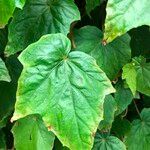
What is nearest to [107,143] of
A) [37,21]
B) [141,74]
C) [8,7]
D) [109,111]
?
[109,111]

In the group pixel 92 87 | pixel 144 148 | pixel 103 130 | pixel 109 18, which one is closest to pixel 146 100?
pixel 144 148

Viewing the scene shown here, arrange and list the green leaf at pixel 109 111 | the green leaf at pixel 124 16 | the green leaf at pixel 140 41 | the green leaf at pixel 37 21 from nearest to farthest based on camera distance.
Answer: the green leaf at pixel 124 16 < the green leaf at pixel 37 21 < the green leaf at pixel 109 111 < the green leaf at pixel 140 41

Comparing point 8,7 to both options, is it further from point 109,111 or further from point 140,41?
point 140,41

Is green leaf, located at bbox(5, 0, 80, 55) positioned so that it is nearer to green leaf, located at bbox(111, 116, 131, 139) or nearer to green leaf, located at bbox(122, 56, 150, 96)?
green leaf, located at bbox(122, 56, 150, 96)

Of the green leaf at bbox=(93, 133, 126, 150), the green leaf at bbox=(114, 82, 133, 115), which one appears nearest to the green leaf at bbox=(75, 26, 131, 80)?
the green leaf at bbox=(114, 82, 133, 115)

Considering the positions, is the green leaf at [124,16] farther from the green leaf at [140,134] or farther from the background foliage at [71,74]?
the green leaf at [140,134]

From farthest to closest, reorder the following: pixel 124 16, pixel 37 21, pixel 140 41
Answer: pixel 140 41 → pixel 37 21 → pixel 124 16

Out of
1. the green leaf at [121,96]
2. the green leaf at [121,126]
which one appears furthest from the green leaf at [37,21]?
the green leaf at [121,126]
